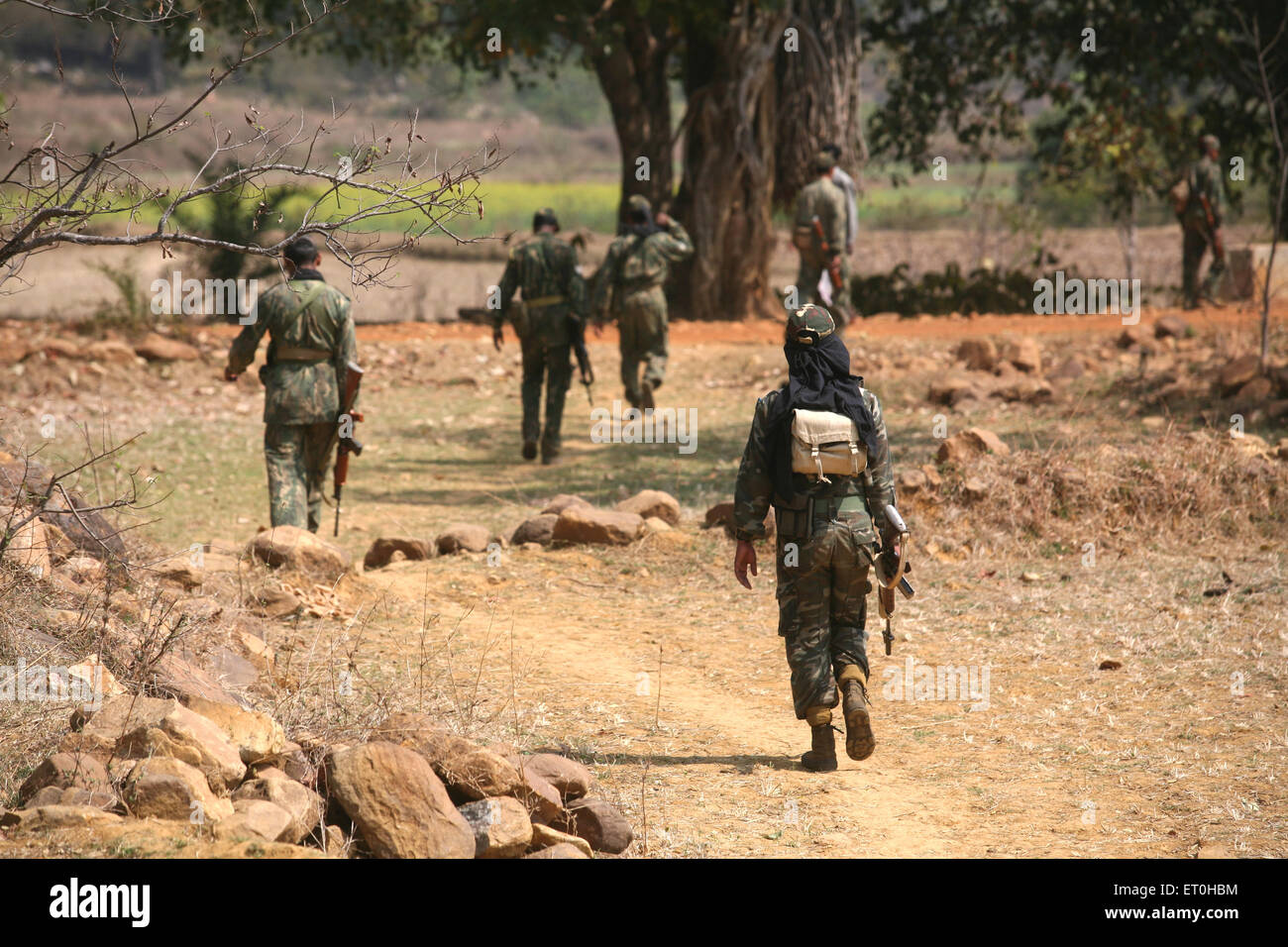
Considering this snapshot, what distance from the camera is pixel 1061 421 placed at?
37.7ft

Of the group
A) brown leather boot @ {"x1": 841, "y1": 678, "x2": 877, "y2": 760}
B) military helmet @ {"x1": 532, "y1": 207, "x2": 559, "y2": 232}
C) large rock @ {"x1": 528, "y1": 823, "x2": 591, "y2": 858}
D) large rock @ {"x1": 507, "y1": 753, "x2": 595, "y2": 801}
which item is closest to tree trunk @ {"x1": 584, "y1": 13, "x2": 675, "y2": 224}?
military helmet @ {"x1": 532, "y1": 207, "x2": 559, "y2": 232}

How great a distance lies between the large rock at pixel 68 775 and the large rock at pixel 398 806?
0.66 meters

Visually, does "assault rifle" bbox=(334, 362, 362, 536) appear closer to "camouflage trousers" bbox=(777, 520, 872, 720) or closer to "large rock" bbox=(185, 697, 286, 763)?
"large rock" bbox=(185, 697, 286, 763)

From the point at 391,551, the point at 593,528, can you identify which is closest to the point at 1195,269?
the point at 593,528

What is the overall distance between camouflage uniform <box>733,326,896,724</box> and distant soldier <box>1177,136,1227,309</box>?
13350mm

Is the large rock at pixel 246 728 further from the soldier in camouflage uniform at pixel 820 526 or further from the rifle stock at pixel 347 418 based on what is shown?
the rifle stock at pixel 347 418

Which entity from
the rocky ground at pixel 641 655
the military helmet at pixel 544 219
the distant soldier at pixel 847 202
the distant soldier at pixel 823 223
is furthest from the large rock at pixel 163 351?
the distant soldier at pixel 847 202

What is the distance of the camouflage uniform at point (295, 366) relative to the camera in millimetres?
7742

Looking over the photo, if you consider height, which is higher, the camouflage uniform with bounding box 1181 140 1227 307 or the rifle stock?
the camouflage uniform with bounding box 1181 140 1227 307

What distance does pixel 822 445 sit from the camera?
16.6 ft

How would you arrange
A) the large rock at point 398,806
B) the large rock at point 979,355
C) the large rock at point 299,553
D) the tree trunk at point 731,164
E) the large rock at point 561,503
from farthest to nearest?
the tree trunk at point 731,164, the large rock at point 979,355, the large rock at point 561,503, the large rock at point 299,553, the large rock at point 398,806

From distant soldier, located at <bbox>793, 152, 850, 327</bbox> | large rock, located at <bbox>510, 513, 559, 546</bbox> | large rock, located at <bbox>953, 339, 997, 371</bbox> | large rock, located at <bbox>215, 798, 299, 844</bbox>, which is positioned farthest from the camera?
large rock, located at <bbox>953, 339, 997, 371</bbox>

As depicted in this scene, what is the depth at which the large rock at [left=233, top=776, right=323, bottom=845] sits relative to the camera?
13.6ft

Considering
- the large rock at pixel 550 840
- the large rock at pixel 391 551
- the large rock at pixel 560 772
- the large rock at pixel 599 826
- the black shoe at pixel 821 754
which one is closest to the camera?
the large rock at pixel 550 840
